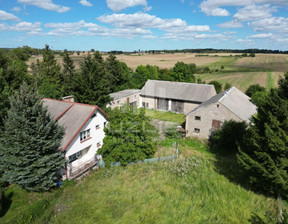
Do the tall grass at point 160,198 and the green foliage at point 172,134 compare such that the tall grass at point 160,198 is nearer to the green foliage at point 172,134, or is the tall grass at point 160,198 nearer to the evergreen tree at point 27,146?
the evergreen tree at point 27,146

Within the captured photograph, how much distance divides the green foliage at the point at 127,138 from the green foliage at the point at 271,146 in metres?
10.4

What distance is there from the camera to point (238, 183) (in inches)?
729

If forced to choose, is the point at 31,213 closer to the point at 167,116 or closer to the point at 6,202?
the point at 6,202

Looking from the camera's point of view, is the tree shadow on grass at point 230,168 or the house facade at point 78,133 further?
the house facade at point 78,133

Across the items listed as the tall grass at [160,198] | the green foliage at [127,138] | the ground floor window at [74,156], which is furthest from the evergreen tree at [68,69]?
the tall grass at [160,198]

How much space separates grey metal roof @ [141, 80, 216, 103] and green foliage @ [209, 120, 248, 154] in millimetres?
13708

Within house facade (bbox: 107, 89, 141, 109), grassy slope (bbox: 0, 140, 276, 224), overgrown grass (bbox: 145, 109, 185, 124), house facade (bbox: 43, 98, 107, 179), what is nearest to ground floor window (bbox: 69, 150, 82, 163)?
house facade (bbox: 43, 98, 107, 179)

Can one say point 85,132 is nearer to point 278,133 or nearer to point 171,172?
point 171,172

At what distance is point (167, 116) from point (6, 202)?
31.3 m

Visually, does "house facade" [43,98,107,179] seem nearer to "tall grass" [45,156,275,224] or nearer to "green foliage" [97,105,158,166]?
"green foliage" [97,105,158,166]

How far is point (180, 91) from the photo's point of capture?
43.1 meters

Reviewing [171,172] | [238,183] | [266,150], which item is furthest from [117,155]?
[266,150]

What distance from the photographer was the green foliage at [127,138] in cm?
2136

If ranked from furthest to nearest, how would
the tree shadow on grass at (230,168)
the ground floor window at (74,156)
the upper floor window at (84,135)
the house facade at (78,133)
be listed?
the upper floor window at (84,135) → the ground floor window at (74,156) → the house facade at (78,133) → the tree shadow on grass at (230,168)
